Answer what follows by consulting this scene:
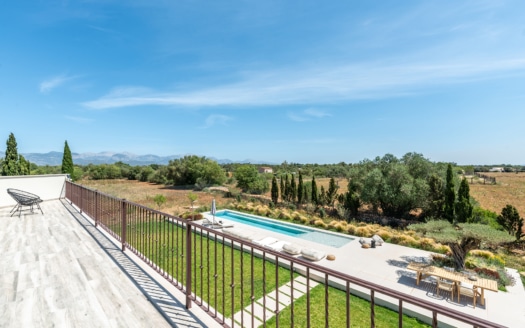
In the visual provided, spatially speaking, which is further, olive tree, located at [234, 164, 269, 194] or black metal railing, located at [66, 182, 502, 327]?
olive tree, located at [234, 164, 269, 194]

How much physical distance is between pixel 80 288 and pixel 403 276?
6.69 m

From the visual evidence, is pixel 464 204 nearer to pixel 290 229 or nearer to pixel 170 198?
pixel 290 229

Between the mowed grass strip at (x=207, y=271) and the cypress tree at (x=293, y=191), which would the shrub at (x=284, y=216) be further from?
the cypress tree at (x=293, y=191)

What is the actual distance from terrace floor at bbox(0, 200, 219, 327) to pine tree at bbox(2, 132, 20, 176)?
1701 cm

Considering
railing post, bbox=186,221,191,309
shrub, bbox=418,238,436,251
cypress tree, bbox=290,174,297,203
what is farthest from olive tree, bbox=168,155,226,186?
railing post, bbox=186,221,191,309

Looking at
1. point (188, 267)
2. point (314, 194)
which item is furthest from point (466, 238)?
point (314, 194)

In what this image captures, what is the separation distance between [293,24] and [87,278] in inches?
405

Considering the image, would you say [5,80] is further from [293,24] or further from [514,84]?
[514,84]

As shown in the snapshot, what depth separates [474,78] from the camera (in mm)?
8547

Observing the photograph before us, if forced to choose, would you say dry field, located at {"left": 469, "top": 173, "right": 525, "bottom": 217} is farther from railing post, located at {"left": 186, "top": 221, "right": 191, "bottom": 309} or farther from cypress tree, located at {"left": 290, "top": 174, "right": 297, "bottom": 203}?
railing post, located at {"left": 186, "top": 221, "right": 191, "bottom": 309}

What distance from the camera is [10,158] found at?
55.4 ft

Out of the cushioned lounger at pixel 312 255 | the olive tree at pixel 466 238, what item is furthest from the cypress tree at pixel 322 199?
the olive tree at pixel 466 238

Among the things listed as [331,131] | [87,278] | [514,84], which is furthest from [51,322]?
[331,131]

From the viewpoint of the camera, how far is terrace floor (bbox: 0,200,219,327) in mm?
2396
